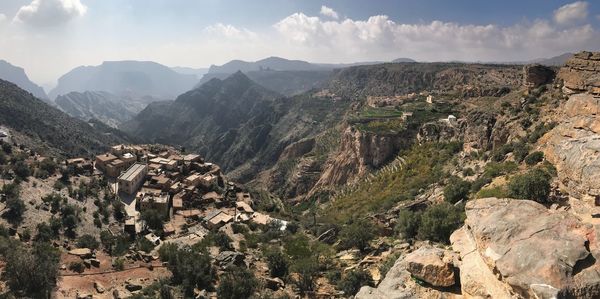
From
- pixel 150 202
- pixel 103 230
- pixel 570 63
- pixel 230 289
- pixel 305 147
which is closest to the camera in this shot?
pixel 230 289

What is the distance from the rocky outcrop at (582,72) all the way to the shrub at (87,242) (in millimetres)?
32345

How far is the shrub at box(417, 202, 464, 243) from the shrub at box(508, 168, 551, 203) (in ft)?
9.88

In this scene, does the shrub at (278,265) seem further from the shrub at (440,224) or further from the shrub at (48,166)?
the shrub at (48,166)

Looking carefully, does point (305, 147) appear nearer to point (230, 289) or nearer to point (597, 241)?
point (230, 289)

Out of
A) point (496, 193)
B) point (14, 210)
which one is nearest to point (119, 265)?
point (14, 210)

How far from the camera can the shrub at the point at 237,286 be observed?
65.4 feet

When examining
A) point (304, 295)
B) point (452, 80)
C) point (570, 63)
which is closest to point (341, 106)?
point (452, 80)

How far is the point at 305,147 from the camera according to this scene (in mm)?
96625

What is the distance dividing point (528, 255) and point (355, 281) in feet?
35.5

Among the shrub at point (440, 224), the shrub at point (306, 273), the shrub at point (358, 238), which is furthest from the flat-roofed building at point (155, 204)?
the shrub at point (440, 224)

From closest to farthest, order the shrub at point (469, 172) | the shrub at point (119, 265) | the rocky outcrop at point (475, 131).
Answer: the shrub at point (119, 265) → the shrub at point (469, 172) → the rocky outcrop at point (475, 131)

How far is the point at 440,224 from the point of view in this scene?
1980 centimetres

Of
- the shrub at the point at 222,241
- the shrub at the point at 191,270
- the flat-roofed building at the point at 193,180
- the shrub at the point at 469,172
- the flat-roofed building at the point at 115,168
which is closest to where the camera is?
the shrub at the point at 191,270

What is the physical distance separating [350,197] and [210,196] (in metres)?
19.6
